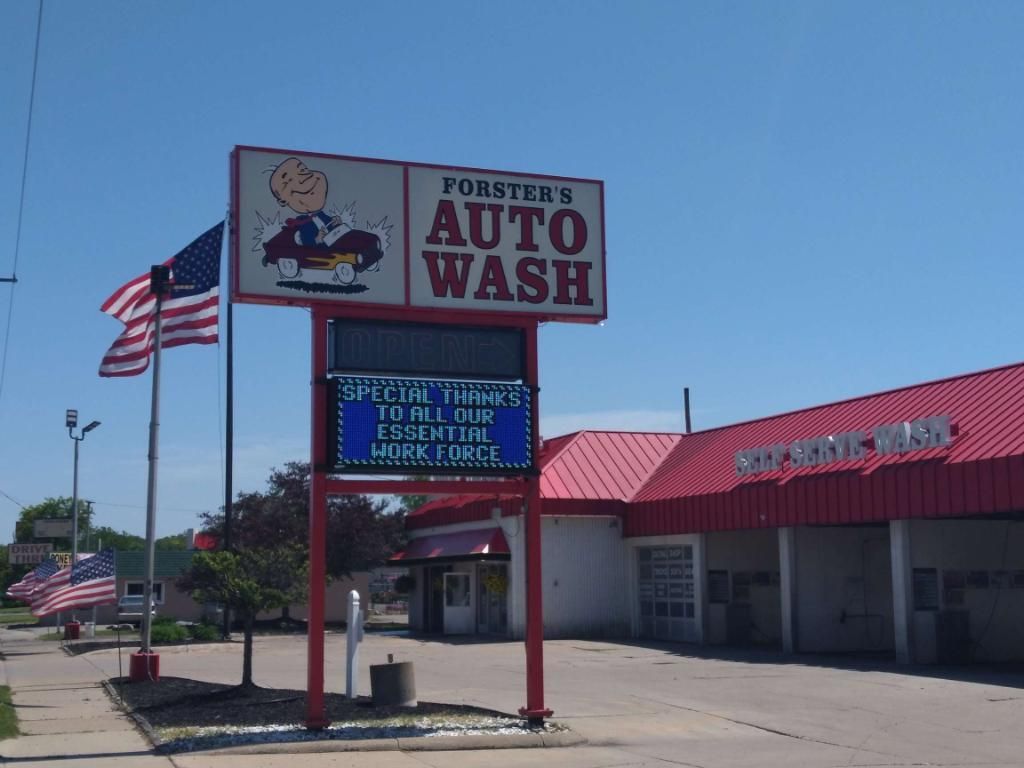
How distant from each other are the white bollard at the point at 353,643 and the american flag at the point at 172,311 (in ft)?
20.9

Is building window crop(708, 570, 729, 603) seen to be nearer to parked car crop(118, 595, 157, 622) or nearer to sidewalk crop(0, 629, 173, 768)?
sidewalk crop(0, 629, 173, 768)

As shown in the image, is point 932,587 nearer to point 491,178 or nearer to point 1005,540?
point 1005,540

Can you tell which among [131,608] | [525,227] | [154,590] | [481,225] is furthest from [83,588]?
[154,590]

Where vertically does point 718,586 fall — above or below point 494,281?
below

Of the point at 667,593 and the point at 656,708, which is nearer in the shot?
the point at 656,708

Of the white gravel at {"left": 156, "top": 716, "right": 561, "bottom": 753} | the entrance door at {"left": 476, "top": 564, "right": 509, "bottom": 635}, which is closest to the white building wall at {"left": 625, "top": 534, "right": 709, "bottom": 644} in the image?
the entrance door at {"left": 476, "top": 564, "right": 509, "bottom": 635}

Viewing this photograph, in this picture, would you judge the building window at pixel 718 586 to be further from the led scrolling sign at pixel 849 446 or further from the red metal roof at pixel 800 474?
the led scrolling sign at pixel 849 446

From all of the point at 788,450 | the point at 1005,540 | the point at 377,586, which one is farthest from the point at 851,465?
the point at 377,586

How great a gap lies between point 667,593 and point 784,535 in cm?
645

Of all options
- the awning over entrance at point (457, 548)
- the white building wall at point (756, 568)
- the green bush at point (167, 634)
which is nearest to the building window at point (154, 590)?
the awning over entrance at point (457, 548)

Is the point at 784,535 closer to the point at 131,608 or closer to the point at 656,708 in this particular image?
the point at 656,708

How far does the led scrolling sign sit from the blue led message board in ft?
41.2

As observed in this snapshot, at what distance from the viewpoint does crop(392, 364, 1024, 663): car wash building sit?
82.7ft

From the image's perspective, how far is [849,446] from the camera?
88.2ft
